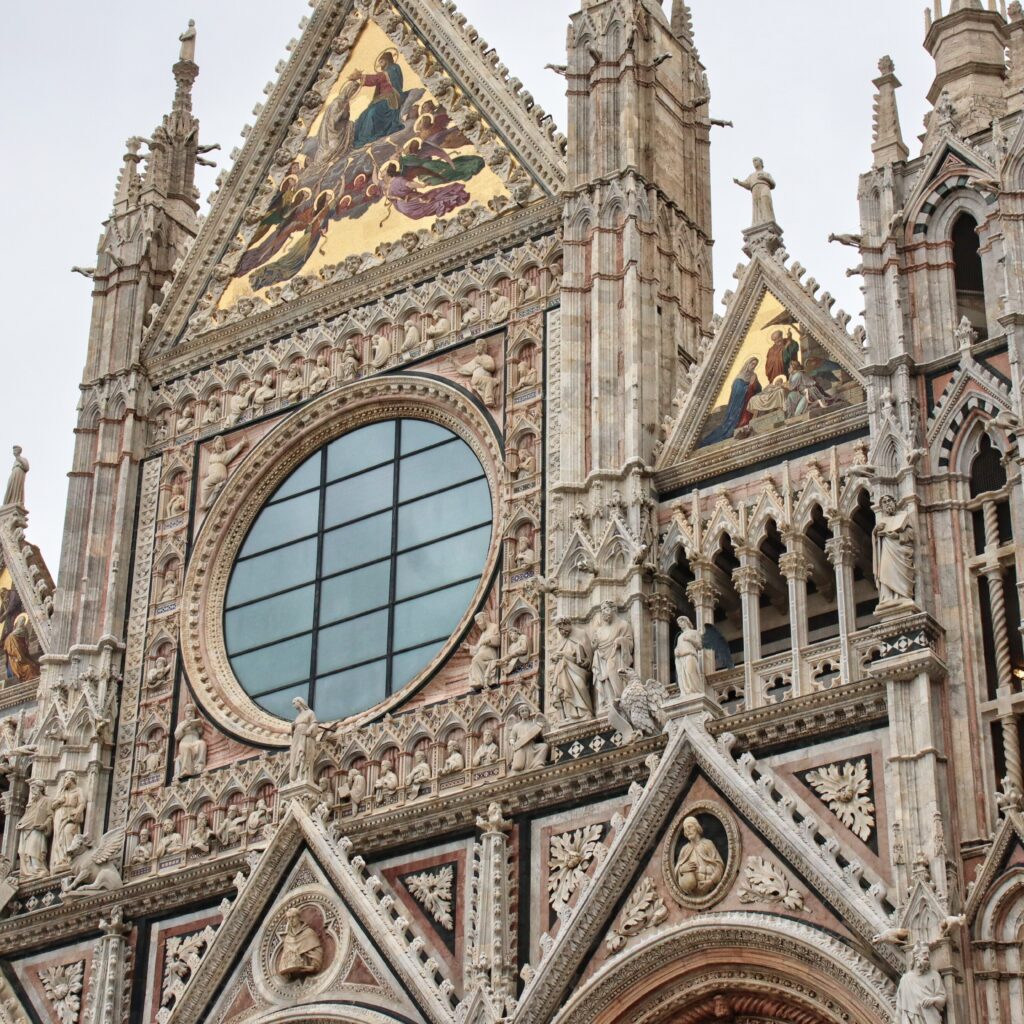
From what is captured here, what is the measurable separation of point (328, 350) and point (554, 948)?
8.77m

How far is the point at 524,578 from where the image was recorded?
23.5 metres

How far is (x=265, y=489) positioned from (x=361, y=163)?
4217 millimetres

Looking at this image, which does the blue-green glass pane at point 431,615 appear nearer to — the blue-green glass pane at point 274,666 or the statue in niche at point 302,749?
the blue-green glass pane at point 274,666

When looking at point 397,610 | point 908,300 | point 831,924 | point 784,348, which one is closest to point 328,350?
point 397,610

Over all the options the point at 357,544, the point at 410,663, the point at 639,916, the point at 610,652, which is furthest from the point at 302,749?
the point at 639,916

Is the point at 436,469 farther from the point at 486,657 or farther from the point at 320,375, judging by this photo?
the point at 486,657

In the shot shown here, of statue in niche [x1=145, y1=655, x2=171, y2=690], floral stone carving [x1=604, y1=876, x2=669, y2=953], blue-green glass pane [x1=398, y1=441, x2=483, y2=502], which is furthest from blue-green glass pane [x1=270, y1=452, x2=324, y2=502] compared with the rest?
floral stone carving [x1=604, y1=876, x2=669, y2=953]

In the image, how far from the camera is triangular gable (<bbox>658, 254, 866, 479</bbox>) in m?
22.4

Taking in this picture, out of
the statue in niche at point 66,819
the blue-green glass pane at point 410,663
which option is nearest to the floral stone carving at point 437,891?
the blue-green glass pane at point 410,663

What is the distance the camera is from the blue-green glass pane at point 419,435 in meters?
25.4

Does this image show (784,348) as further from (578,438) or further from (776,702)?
(776,702)

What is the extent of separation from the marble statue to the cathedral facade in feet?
0.19

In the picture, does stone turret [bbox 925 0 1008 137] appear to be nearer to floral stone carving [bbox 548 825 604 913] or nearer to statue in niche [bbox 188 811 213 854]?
floral stone carving [bbox 548 825 604 913]

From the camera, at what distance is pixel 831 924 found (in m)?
19.2
